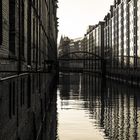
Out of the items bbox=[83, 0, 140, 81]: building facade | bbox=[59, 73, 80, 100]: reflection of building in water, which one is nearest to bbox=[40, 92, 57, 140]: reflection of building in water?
bbox=[59, 73, 80, 100]: reflection of building in water

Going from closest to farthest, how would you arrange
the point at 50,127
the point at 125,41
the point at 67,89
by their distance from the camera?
the point at 50,127 < the point at 67,89 < the point at 125,41

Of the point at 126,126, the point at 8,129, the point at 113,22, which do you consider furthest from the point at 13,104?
the point at 113,22

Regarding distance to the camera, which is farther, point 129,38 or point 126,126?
point 129,38

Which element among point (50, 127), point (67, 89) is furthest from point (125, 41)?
point (50, 127)

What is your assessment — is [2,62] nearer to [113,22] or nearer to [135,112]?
[135,112]

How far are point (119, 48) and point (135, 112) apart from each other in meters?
90.5

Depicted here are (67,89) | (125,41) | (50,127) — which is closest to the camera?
(50,127)

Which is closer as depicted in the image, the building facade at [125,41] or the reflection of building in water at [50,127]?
the reflection of building in water at [50,127]

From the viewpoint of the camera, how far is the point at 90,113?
4119 centimetres

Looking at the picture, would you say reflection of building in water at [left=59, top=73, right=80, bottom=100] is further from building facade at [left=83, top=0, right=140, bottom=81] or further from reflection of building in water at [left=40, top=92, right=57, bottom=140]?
reflection of building in water at [left=40, top=92, right=57, bottom=140]

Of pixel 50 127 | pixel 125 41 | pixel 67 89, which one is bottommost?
pixel 50 127

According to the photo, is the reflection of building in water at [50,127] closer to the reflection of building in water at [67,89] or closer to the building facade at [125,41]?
the reflection of building in water at [67,89]

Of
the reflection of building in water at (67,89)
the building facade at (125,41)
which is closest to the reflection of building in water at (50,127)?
the reflection of building in water at (67,89)

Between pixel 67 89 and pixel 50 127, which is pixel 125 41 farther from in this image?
pixel 50 127
